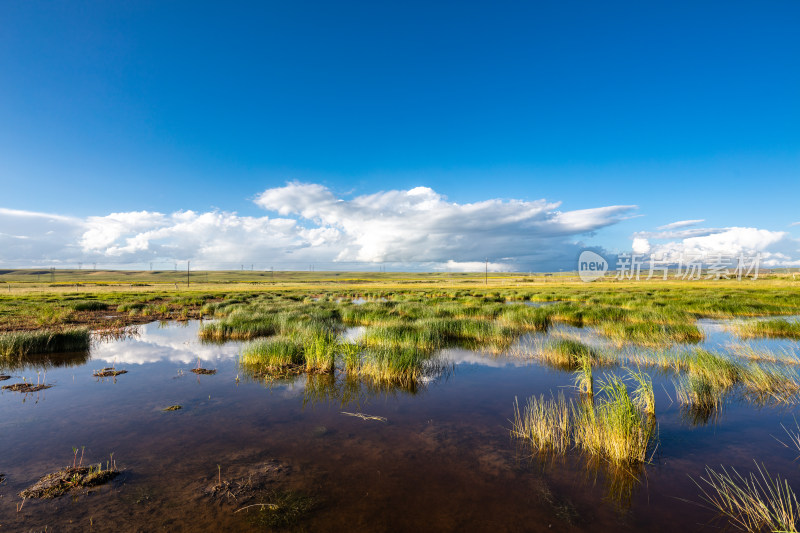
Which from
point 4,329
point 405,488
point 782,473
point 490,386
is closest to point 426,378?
point 490,386

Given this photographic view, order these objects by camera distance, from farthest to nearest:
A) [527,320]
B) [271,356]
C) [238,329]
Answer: [527,320] → [238,329] → [271,356]

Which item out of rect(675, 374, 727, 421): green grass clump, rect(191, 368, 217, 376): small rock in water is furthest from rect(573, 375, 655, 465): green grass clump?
rect(191, 368, 217, 376): small rock in water

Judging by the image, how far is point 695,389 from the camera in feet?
32.7

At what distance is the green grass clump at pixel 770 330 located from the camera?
1983 centimetres

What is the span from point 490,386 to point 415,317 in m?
13.7

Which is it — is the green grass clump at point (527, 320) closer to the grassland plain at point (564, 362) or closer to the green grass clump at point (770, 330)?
the grassland plain at point (564, 362)

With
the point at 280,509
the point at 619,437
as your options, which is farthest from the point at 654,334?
the point at 280,509

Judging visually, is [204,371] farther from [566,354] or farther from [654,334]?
[654,334]

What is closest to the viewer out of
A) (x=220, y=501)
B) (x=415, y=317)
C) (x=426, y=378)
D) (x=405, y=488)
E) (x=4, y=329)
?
(x=220, y=501)

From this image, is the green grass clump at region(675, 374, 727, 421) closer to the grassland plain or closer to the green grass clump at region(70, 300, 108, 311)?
the grassland plain

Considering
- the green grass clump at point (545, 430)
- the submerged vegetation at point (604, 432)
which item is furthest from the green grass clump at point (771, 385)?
the green grass clump at point (545, 430)

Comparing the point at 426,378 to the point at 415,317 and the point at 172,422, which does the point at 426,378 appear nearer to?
the point at 172,422

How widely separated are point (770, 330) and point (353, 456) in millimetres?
26153

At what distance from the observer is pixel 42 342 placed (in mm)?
16844
